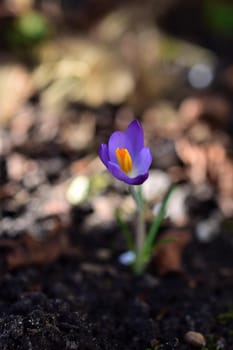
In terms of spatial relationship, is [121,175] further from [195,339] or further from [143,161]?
[195,339]

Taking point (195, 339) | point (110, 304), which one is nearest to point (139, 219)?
point (110, 304)

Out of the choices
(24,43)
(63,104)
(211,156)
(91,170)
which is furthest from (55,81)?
(211,156)

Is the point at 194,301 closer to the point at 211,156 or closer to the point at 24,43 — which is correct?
the point at 211,156

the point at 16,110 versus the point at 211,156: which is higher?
the point at 16,110

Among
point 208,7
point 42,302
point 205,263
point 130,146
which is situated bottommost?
point 42,302

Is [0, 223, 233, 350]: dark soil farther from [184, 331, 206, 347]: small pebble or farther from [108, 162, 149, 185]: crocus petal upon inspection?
[108, 162, 149, 185]: crocus petal

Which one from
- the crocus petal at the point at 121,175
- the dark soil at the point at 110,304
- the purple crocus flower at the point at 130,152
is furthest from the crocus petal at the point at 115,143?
the dark soil at the point at 110,304
